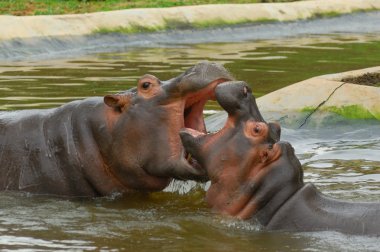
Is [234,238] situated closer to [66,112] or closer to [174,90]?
[174,90]

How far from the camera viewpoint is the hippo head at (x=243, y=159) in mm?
6570

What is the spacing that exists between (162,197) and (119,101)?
2.56 ft

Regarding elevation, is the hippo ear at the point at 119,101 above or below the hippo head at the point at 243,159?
above

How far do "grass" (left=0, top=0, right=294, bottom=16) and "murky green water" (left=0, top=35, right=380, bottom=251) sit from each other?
5049 mm

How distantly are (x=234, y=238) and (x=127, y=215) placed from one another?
96 centimetres

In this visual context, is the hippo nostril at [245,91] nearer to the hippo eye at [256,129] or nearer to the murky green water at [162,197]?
the hippo eye at [256,129]

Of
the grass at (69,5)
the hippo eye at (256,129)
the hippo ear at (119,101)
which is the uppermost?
the grass at (69,5)

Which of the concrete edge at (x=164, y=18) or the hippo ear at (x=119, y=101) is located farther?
the concrete edge at (x=164, y=18)

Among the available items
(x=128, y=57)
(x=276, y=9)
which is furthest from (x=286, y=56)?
(x=276, y=9)

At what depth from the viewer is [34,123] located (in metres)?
7.83

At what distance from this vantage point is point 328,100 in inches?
399

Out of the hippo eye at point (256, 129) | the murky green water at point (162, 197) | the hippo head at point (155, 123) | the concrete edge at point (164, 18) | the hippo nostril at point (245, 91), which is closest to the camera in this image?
the murky green water at point (162, 197)

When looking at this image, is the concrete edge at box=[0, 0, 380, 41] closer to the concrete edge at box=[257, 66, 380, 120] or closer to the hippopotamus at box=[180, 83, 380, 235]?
the concrete edge at box=[257, 66, 380, 120]

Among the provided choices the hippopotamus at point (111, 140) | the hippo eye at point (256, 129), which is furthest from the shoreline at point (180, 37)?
the hippo eye at point (256, 129)
